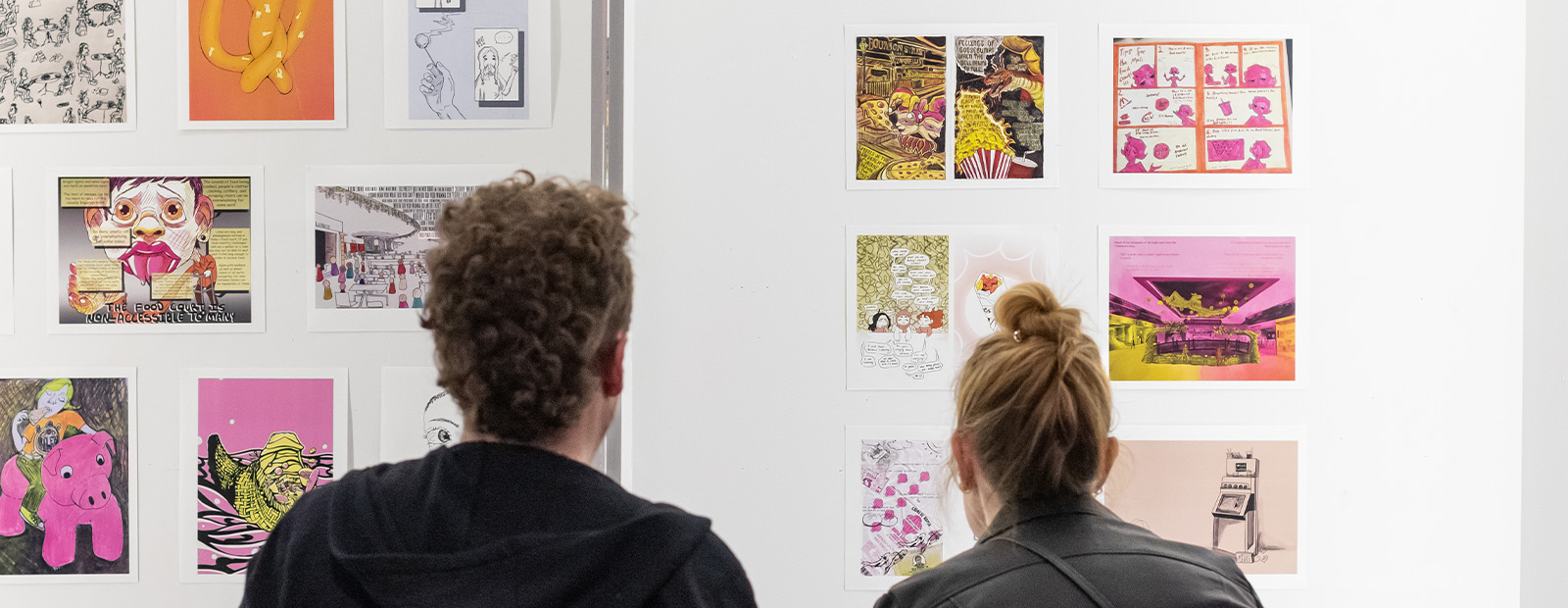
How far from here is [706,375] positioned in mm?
1874

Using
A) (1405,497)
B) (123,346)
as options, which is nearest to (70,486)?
(123,346)

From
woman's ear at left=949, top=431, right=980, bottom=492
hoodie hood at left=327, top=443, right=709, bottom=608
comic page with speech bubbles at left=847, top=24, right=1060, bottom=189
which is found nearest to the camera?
hoodie hood at left=327, top=443, right=709, bottom=608

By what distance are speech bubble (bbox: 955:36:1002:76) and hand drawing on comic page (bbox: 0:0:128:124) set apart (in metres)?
1.56

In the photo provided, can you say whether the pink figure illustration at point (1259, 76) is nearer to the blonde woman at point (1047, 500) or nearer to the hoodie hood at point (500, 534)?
the blonde woman at point (1047, 500)

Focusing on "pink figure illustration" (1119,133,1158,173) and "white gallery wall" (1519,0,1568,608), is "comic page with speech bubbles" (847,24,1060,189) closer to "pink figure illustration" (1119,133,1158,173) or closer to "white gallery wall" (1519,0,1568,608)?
"pink figure illustration" (1119,133,1158,173)

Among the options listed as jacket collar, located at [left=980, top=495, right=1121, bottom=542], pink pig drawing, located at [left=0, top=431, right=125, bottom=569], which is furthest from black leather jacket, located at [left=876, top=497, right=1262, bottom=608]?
pink pig drawing, located at [left=0, top=431, right=125, bottom=569]

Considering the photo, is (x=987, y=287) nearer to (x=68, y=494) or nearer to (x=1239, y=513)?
(x=1239, y=513)

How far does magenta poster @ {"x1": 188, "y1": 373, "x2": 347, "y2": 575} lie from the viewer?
1.70 metres

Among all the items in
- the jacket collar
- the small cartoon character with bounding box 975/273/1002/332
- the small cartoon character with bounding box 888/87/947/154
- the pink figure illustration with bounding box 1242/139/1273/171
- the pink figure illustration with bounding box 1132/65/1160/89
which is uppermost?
the pink figure illustration with bounding box 1132/65/1160/89

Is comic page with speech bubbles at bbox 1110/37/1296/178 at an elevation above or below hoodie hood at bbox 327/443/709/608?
above

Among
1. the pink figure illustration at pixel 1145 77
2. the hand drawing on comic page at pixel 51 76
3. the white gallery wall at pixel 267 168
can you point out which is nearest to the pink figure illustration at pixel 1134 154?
the pink figure illustration at pixel 1145 77

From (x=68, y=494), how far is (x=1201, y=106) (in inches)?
89.0

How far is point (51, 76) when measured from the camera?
1700mm

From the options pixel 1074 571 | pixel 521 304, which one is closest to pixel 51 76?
pixel 521 304
